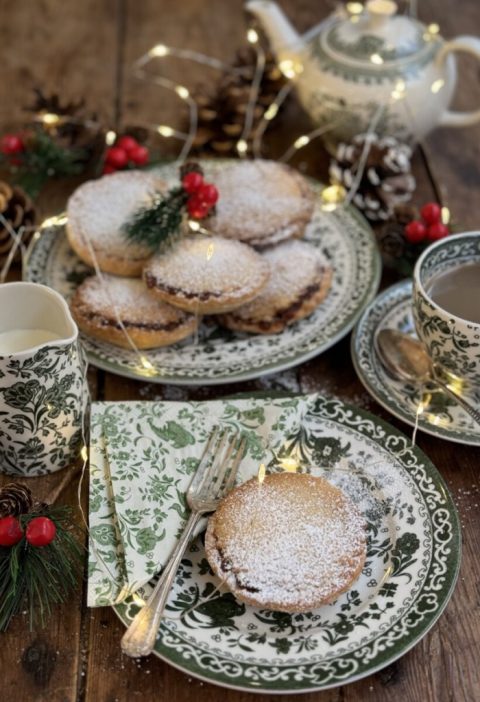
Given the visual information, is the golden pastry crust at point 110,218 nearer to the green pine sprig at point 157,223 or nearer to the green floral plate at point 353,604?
the green pine sprig at point 157,223

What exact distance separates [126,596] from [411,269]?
0.78 meters

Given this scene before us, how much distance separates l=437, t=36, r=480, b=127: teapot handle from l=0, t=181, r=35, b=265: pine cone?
0.86 m

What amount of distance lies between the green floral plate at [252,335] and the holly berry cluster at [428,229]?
0.23ft

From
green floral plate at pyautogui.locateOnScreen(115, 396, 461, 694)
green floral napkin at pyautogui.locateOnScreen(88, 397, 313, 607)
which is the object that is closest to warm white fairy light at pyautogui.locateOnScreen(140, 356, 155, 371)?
green floral napkin at pyautogui.locateOnScreen(88, 397, 313, 607)

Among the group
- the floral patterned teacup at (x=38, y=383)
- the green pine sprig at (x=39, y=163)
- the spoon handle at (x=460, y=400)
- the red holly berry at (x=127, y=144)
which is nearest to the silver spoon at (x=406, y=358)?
the spoon handle at (x=460, y=400)

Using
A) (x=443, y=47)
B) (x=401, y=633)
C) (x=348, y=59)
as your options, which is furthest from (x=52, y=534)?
(x=443, y=47)

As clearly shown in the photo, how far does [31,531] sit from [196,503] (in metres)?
0.20

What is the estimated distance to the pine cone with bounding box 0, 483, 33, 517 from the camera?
0.98 metres

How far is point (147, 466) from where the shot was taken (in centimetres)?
104

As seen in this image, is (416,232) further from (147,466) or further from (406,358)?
(147,466)

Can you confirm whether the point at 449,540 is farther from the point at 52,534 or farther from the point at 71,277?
the point at 71,277

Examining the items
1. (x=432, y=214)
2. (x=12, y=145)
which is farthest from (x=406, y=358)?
(x=12, y=145)

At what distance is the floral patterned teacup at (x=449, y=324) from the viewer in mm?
1094

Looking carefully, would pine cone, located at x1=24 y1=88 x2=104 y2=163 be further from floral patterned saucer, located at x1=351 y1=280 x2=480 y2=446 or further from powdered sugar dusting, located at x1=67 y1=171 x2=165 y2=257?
floral patterned saucer, located at x1=351 y1=280 x2=480 y2=446
